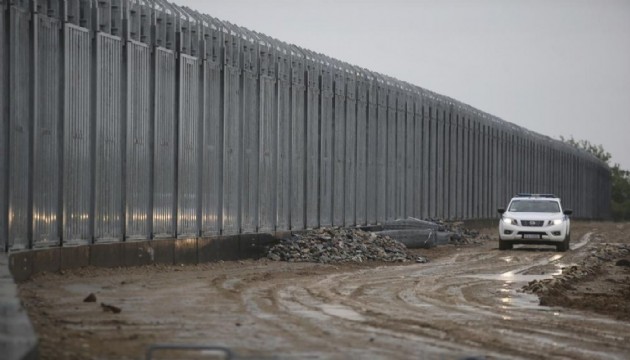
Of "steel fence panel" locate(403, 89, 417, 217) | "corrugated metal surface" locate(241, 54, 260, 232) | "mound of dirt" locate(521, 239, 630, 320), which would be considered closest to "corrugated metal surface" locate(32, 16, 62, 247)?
"mound of dirt" locate(521, 239, 630, 320)

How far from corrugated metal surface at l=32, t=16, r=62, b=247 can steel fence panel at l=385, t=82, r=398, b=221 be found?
77.2 feet

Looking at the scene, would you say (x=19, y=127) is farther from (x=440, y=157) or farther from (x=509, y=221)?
(x=440, y=157)

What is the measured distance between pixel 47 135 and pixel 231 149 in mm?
9014

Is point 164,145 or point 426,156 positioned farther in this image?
point 426,156

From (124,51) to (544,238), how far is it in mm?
17585

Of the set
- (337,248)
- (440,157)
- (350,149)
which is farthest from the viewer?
(440,157)

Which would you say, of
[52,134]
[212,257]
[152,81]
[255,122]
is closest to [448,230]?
[255,122]

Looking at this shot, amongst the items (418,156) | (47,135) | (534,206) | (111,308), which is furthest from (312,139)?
(111,308)

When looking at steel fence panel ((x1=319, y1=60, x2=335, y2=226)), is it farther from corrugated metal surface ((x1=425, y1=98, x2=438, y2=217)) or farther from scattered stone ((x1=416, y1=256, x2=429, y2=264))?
corrugated metal surface ((x1=425, y1=98, x2=438, y2=217))

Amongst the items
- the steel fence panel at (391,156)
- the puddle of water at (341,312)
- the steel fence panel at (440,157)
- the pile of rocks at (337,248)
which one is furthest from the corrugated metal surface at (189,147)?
the steel fence panel at (440,157)

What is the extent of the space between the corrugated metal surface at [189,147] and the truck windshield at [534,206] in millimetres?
14575

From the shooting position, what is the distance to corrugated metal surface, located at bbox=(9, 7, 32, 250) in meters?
18.2

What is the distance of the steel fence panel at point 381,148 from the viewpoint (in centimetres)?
4156

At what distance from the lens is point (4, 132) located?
18.1 meters
